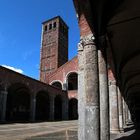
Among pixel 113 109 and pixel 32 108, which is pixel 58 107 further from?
pixel 113 109

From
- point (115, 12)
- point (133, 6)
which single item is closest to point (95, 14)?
point (115, 12)

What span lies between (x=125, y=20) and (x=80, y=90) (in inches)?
125

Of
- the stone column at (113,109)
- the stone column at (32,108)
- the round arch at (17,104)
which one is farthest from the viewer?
the round arch at (17,104)

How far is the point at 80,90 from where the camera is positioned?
17.8 ft

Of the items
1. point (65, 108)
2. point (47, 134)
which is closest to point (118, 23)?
point (47, 134)

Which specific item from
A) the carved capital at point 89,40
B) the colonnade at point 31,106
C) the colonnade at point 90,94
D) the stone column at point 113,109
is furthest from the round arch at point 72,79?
the carved capital at point 89,40

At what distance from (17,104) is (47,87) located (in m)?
4.71

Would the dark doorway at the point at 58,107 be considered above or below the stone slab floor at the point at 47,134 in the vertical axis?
above

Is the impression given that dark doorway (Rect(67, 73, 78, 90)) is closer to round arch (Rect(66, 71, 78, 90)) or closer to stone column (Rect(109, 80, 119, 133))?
round arch (Rect(66, 71, 78, 90))

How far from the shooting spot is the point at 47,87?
27219 mm

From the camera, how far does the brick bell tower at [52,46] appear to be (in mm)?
44969

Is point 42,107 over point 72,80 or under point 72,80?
under

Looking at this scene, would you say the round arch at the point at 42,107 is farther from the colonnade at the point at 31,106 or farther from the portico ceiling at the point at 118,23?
the portico ceiling at the point at 118,23

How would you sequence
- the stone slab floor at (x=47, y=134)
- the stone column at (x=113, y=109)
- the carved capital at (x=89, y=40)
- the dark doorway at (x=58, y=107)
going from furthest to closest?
the dark doorway at (x=58, y=107) → the stone column at (x=113, y=109) → the stone slab floor at (x=47, y=134) → the carved capital at (x=89, y=40)
